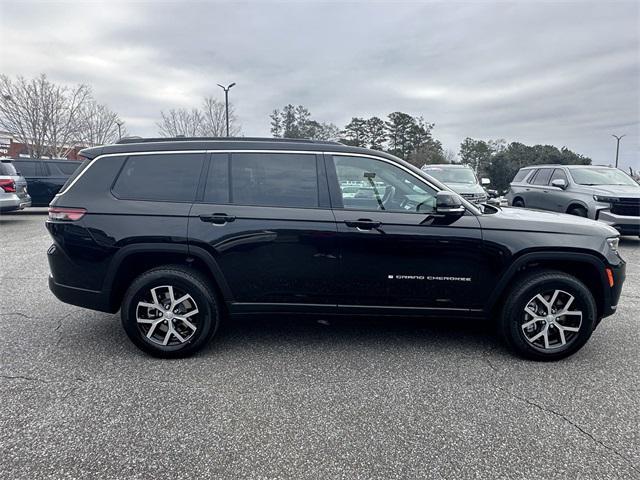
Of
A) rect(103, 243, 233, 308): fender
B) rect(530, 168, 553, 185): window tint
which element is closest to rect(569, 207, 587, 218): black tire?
Answer: rect(530, 168, 553, 185): window tint

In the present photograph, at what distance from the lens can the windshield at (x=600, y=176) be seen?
9.30 meters

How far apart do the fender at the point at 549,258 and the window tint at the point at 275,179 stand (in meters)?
1.73

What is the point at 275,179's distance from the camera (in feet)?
11.2

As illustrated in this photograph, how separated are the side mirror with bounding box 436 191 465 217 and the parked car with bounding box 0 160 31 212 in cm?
1147

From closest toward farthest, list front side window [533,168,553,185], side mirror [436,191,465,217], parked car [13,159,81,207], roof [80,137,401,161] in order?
side mirror [436,191,465,217] → roof [80,137,401,161] → front side window [533,168,553,185] → parked car [13,159,81,207]

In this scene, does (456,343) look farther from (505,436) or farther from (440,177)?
(440,177)

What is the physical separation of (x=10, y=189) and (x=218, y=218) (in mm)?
10163

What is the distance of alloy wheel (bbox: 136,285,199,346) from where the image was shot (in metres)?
3.31

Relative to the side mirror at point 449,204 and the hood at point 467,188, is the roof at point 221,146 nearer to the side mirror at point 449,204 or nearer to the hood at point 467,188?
the side mirror at point 449,204

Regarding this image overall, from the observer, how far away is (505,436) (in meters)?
2.40

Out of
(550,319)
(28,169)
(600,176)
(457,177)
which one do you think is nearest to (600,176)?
(600,176)

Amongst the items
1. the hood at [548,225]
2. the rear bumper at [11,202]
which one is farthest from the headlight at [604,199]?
the rear bumper at [11,202]

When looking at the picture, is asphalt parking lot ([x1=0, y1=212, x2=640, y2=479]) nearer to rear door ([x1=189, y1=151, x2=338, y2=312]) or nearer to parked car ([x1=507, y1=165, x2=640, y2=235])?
rear door ([x1=189, y1=151, x2=338, y2=312])

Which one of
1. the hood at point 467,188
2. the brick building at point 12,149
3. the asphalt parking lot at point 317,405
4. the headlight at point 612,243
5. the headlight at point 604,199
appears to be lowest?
the asphalt parking lot at point 317,405
